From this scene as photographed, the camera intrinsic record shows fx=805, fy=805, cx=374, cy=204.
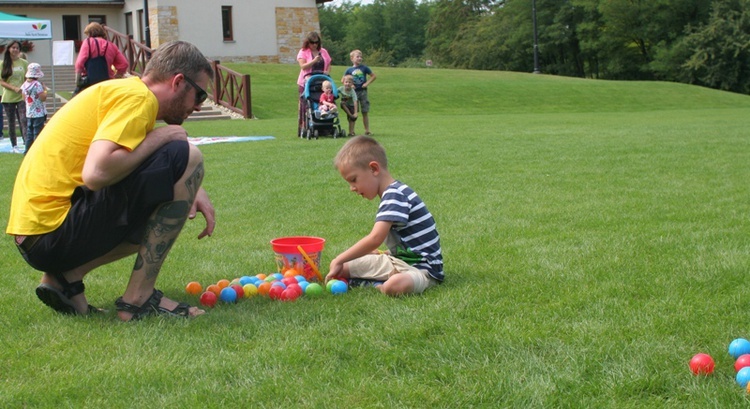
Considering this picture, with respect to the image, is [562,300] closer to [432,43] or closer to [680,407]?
[680,407]

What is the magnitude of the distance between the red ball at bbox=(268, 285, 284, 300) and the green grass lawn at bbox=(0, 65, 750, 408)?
0.08 metres

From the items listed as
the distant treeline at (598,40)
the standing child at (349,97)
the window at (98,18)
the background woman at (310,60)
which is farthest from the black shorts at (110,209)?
→ the distant treeline at (598,40)

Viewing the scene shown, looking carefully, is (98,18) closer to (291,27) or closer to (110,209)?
(291,27)

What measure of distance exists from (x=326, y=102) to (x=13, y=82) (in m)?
5.19

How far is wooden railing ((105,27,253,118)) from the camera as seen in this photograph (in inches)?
902

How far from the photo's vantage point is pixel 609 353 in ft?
9.87

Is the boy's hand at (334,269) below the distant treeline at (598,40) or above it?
below

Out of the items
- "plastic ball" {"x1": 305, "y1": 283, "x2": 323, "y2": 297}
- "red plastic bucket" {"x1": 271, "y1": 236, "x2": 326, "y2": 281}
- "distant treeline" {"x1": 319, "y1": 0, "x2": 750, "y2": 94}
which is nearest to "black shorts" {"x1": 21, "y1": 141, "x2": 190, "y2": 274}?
"plastic ball" {"x1": 305, "y1": 283, "x2": 323, "y2": 297}

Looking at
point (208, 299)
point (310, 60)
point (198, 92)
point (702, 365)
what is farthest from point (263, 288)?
point (310, 60)

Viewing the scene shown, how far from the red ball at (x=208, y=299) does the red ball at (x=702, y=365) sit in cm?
223

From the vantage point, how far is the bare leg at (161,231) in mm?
3596

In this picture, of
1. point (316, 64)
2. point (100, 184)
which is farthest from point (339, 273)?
point (316, 64)

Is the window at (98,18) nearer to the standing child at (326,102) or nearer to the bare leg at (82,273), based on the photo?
the standing child at (326,102)

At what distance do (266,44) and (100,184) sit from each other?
37.7 m
